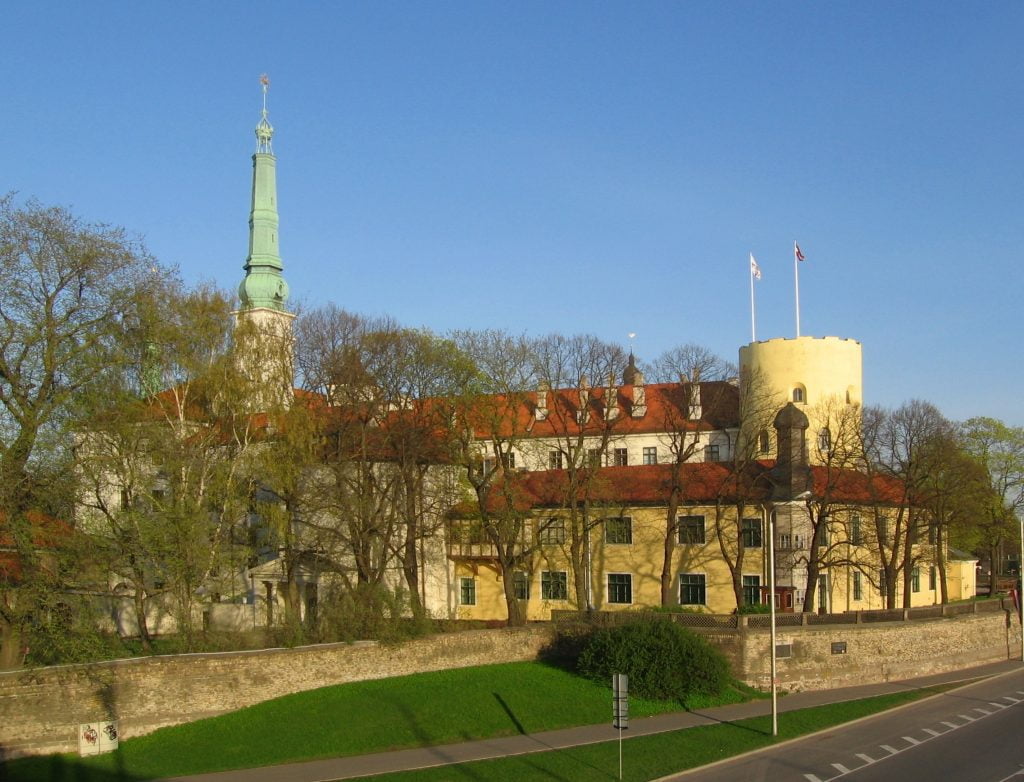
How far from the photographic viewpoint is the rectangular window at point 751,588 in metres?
50.9

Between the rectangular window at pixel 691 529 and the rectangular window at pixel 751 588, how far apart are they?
2.92 metres

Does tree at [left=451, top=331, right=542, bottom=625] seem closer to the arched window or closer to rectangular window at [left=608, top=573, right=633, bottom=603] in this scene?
rectangular window at [left=608, top=573, right=633, bottom=603]

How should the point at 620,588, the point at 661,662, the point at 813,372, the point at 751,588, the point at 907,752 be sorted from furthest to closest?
the point at 813,372, the point at 620,588, the point at 751,588, the point at 661,662, the point at 907,752

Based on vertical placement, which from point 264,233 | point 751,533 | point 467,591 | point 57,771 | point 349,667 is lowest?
point 57,771

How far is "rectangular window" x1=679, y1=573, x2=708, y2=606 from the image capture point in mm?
51531

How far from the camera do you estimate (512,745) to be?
29922mm

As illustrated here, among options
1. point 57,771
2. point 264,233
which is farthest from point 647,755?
point 264,233

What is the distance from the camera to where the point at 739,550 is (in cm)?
4791

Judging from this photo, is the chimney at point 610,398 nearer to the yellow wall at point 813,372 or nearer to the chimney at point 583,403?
the chimney at point 583,403

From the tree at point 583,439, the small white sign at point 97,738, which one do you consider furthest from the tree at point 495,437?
the small white sign at point 97,738

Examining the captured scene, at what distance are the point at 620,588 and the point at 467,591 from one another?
830 centimetres

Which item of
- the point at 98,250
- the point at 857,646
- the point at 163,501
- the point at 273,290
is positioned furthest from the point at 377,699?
the point at 273,290

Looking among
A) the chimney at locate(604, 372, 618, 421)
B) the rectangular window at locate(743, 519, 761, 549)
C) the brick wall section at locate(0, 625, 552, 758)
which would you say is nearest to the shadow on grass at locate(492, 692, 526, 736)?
the brick wall section at locate(0, 625, 552, 758)

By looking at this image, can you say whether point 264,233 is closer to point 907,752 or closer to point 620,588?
point 620,588
